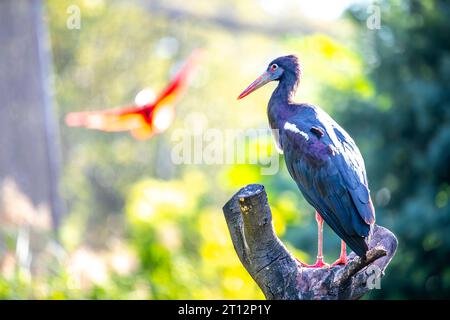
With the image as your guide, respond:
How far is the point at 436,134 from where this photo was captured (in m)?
8.90

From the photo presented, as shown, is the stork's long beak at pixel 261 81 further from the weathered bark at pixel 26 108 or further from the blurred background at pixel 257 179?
the weathered bark at pixel 26 108

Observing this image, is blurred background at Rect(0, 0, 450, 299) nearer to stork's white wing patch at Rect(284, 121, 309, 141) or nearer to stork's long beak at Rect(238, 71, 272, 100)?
stork's long beak at Rect(238, 71, 272, 100)

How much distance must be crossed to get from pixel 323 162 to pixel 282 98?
0.55m

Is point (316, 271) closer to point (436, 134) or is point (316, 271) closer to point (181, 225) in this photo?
point (436, 134)

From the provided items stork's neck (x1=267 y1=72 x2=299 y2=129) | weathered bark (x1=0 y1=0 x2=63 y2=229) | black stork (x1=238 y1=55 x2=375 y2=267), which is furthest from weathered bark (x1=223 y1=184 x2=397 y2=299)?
weathered bark (x1=0 y1=0 x2=63 y2=229)

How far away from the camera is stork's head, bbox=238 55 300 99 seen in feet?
13.9

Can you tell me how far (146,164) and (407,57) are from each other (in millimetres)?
10837

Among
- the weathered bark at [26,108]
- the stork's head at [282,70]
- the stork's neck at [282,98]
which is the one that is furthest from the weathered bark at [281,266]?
the weathered bark at [26,108]

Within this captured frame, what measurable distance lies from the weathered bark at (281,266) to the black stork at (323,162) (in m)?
0.15

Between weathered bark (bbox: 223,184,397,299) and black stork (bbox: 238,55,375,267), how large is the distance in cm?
15

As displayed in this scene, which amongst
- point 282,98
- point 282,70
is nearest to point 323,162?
point 282,98

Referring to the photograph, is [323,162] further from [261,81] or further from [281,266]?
[261,81]

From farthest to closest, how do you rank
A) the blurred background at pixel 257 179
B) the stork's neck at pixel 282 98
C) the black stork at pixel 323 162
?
the blurred background at pixel 257 179
the stork's neck at pixel 282 98
the black stork at pixel 323 162

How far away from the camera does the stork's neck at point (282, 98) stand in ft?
13.6
